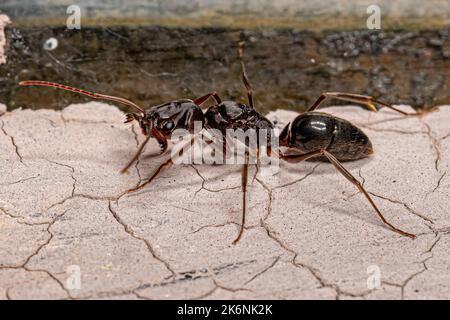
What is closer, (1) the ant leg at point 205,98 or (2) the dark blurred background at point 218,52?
(1) the ant leg at point 205,98

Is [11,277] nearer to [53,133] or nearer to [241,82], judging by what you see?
[53,133]

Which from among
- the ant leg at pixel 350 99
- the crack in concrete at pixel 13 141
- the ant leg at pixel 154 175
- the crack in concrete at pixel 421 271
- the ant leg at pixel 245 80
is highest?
the ant leg at pixel 245 80

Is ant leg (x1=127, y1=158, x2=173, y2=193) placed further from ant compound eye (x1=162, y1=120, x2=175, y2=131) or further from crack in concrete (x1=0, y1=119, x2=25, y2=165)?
crack in concrete (x1=0, y1=119, x2=25, y2=165)

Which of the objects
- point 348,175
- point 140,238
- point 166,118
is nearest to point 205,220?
point 140,238

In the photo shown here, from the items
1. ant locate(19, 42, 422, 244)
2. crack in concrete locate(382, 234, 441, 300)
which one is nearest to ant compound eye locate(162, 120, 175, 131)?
ant locate(19, 42, 422, 244)

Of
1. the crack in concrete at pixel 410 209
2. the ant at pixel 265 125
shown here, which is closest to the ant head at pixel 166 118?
the ant at pixel 265 125

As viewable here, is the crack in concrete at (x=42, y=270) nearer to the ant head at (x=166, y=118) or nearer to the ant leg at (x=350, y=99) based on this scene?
the ant head at (x=166, y=118)

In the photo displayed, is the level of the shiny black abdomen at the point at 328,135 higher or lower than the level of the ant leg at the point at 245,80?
lower
